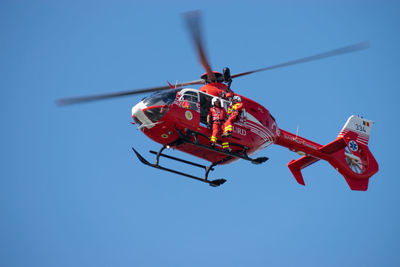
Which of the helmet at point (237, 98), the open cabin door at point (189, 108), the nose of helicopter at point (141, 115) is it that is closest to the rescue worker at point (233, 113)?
the helmet at point (237, 98)

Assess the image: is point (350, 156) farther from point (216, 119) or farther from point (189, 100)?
point (189, 100)

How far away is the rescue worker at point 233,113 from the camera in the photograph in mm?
12894

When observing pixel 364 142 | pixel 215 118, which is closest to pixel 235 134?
pixel 215 118

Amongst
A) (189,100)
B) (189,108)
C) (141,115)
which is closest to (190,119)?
(189,108)

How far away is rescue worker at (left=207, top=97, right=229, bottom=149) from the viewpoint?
12891 millimetres

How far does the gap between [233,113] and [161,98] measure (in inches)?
70.3

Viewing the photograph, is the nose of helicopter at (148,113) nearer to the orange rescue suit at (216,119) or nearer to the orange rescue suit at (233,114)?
the orange rescue suit at (216,119)

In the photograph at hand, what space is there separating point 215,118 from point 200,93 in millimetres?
738

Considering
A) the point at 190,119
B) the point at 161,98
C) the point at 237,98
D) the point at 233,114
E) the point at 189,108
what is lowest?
the point at 233,114

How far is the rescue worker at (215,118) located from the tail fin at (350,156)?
3.64 metres

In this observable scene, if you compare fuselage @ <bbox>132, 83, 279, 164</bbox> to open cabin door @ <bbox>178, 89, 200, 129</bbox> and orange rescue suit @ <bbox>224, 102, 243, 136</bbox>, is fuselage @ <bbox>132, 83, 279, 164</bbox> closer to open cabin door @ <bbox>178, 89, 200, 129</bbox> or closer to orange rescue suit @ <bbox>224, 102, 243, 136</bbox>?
open cabin door @ <bbox>178, 89, 200, 129</bbox>

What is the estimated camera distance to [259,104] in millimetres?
14227

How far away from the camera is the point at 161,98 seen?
12.7 m

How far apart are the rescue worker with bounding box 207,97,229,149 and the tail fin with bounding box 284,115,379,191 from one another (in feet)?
12.0
